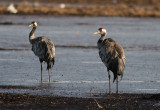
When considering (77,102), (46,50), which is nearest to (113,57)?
(77,102)

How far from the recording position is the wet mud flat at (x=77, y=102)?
10.3 metres

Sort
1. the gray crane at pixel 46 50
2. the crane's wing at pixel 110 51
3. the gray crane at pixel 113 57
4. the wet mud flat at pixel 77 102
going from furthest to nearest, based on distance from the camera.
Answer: the gray crane at pixel 46 50, the crane's wing at pixel 110 51, the gray crane at pixel 113 57, the wet mud flat at pixel 77 102

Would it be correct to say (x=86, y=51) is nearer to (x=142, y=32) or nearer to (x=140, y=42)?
(x=140, y=42)

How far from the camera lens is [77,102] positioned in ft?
35.4

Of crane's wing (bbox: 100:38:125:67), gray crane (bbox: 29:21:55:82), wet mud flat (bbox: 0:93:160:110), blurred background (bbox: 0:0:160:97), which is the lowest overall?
blurred background (bbox: 0:0:160:97)

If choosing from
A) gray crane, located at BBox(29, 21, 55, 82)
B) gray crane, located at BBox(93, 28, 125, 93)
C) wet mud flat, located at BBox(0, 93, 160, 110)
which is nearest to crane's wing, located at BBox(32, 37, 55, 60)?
gray crane, located at BBox(29, 21, 55, 82)

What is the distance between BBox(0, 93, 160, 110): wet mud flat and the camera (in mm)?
10328

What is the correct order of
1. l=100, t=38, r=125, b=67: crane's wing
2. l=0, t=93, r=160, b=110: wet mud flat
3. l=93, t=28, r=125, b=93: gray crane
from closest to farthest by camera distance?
l=0, t=93, r=160, b=110: wet mud flat, l=93, t=28, r=125, b=93: gray crane, l=100, t=38, r=125, b=67: crane's wing

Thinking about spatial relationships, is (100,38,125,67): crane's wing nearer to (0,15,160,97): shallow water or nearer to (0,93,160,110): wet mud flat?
(0,15,160,97): shallow water

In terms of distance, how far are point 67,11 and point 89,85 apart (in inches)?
1486

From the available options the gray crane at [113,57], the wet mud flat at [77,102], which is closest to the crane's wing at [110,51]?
the gray crane at [113,57]

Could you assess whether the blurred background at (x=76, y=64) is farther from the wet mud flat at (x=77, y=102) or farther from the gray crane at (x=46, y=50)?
the wet mud flat at (x=77, y=102)

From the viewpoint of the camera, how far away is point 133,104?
10.8 meters

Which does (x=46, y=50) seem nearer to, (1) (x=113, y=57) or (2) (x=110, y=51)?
(2) (x=110, y=51)
